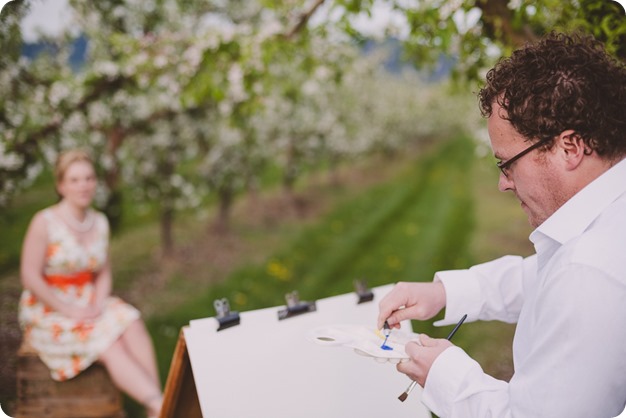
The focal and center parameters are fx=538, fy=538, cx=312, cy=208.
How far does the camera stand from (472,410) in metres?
1.49

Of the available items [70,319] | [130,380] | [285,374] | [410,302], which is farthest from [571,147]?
[70,319]

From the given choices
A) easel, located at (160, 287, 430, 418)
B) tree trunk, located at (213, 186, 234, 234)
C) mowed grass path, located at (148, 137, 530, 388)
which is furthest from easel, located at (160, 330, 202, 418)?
tree trunk, located at (213, 186, 234, 234)

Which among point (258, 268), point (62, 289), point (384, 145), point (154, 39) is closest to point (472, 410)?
point (62, 289)

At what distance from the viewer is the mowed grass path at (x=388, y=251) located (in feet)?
18.1

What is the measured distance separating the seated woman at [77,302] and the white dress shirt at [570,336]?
7.60 feet

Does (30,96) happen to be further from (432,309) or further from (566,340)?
(566,340)

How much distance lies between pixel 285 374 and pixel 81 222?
2193mm

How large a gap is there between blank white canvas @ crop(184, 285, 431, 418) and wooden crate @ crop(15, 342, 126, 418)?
154 cm

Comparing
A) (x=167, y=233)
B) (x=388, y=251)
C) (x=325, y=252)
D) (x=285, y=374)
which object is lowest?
(x=388, y=251)

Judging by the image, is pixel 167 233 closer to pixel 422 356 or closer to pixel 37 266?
pixel 37 266

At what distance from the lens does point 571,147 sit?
4.96 feet

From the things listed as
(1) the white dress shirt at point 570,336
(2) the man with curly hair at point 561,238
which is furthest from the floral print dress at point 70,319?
(1) the white dress shirt at point 570,336

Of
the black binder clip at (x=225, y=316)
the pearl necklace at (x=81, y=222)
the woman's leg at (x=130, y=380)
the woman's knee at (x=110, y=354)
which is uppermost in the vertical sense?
the pearl necklace at (x=81, y=222)

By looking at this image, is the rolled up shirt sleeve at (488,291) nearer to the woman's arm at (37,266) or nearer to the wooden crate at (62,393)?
the wooden crate at (62,393)
